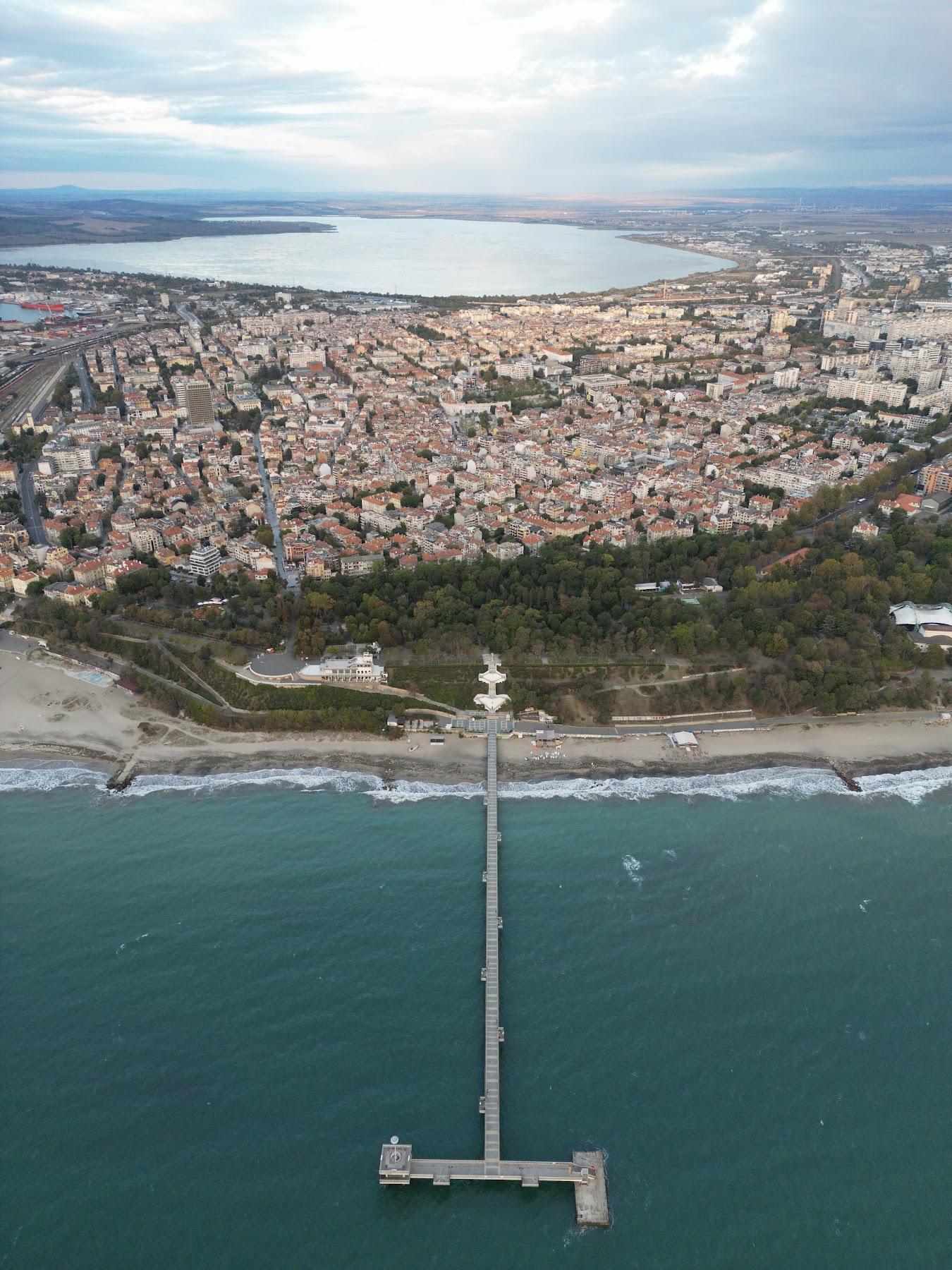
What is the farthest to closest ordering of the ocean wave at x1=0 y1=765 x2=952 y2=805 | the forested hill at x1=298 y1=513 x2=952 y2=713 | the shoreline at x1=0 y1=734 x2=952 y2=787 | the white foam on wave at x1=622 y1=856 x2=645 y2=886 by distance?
the forested hill at x1=298 y1=513 x2=952 y2=713, the shoreline at x1=0 y1=734 x2=952 y2=787, the ocean wave at x1=0 y1=765 x2=952 y2=805, the white foam on wave at x1=622 y1=856 x2=645 y2=886

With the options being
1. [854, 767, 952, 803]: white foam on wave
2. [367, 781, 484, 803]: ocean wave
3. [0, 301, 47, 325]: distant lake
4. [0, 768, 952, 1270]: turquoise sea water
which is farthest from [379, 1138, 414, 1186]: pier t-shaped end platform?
[0, 301, 47, 325]: distant lake

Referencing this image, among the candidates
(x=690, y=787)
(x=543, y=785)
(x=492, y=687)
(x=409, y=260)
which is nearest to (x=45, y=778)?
(x=492, y=687)

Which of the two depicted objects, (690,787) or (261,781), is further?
(261,781)

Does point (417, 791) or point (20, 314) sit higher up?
point (20, 314)

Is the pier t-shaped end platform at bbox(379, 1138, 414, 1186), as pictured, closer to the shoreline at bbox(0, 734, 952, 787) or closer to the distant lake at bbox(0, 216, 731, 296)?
the shoreline at bbox(0, 734, 952, 787)

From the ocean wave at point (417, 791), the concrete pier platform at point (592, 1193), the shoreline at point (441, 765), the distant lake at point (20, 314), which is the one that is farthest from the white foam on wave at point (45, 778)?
the distant lake at point (20, 314)

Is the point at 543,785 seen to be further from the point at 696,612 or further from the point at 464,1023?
the point at 696,612
